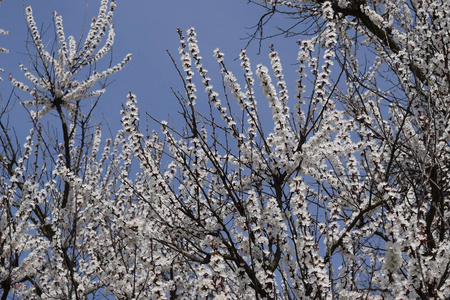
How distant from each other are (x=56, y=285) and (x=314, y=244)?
4.44 meters

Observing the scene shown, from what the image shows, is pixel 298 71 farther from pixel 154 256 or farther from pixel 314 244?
pixel 154 256

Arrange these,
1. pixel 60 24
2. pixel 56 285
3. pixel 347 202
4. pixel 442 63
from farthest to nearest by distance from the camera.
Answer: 1. pixel 60 24
2. pixel 56 285
3. pixel 347 202
4. pixel 442 63

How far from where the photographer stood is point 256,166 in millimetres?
4738

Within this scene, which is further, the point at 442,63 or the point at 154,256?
the point at 442,63

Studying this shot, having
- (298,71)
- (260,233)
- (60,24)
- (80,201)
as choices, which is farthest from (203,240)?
(60,24)

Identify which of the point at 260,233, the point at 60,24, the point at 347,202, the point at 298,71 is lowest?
the point at 260,233

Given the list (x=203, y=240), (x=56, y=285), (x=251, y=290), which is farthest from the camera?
(x=56, y=285)

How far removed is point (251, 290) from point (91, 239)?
4.52 metres

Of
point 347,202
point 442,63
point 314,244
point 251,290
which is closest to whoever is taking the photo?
point 314,244

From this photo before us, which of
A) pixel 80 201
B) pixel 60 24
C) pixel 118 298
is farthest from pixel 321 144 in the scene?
pixel 60 24

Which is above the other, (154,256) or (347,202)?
(347,202)

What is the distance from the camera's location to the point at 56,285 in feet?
21.9

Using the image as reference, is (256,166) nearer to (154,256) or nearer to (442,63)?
(154,256)

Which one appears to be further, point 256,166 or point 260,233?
point 256,166
